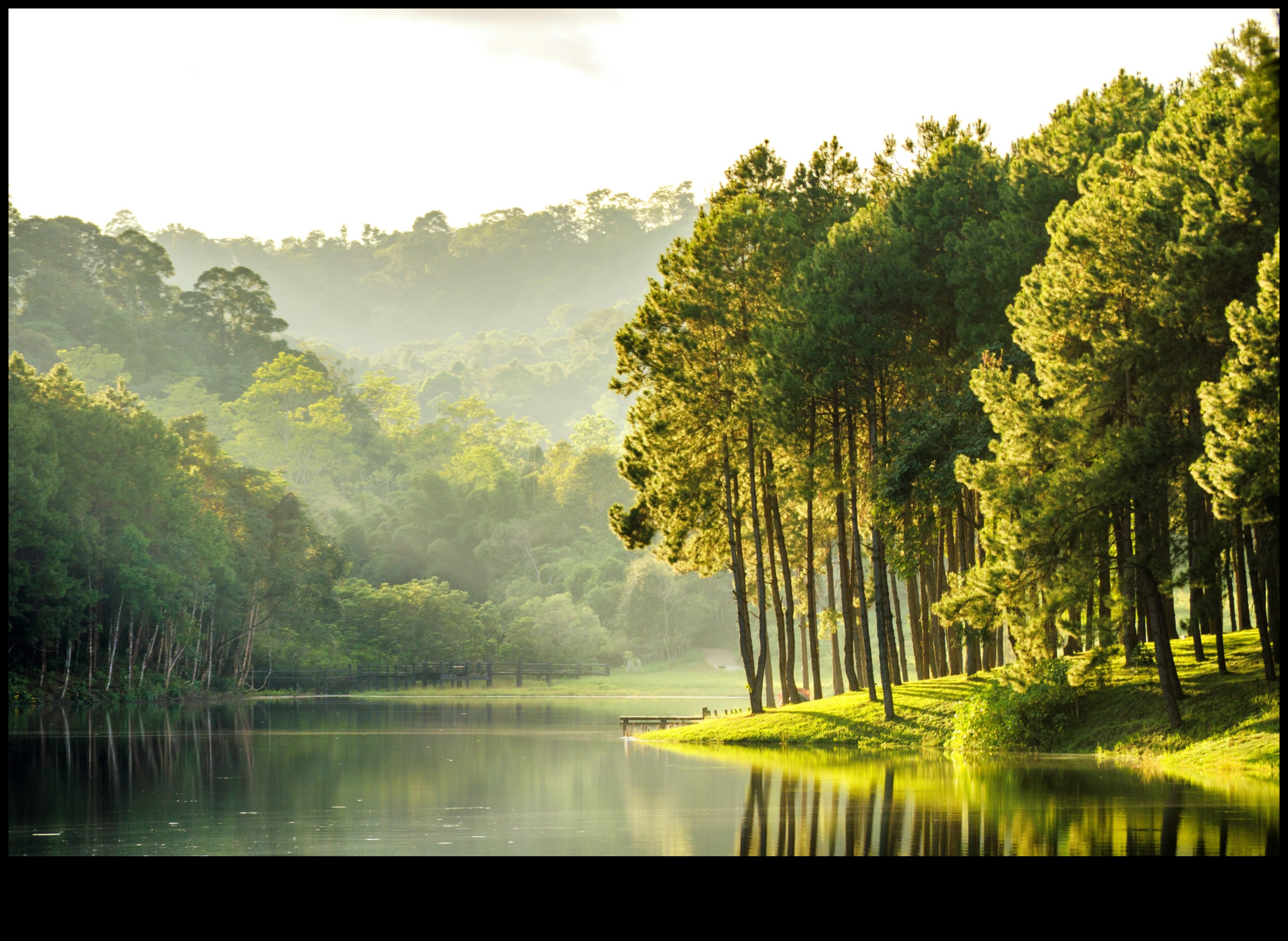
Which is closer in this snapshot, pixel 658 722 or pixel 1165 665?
pixel 1165 665

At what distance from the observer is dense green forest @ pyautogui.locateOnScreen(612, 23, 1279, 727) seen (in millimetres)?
17453

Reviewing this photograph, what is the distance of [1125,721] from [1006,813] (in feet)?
26.5

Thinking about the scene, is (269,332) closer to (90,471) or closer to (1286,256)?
(90,471)

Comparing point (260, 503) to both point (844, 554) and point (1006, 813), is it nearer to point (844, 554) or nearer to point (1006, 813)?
point (844, 554)

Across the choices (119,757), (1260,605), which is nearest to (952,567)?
(1260,605)

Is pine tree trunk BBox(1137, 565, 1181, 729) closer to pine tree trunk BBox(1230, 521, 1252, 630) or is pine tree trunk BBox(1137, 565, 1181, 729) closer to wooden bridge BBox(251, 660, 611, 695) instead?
pine tree trunk BBox(1230, 521, 1252, 630)

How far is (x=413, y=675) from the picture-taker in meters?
63.6

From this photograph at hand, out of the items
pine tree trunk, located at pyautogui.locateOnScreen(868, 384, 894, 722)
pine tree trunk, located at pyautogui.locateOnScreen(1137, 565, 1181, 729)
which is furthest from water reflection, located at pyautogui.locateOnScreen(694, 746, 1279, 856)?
pine tree trunk, located at pyautogui.locateOnScreen(868, 384, 894, 722)

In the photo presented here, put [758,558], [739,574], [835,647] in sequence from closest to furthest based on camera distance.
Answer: [758,558]
[739,574]
[835,647]

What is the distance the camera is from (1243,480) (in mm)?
14914

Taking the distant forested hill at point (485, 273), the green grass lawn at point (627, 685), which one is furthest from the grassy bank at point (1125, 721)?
the distant forested hill at point (485, 273)

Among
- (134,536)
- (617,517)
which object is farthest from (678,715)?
(134,536)

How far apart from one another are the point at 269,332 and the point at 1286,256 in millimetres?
100967
